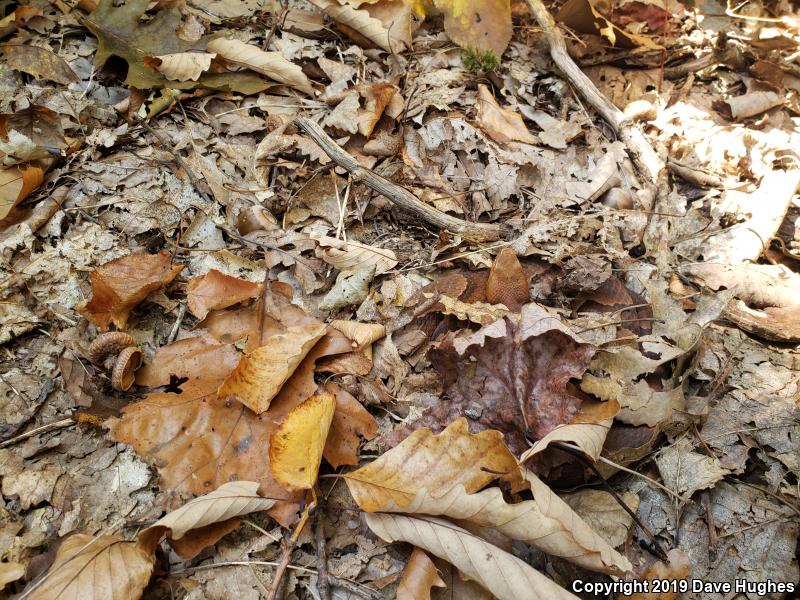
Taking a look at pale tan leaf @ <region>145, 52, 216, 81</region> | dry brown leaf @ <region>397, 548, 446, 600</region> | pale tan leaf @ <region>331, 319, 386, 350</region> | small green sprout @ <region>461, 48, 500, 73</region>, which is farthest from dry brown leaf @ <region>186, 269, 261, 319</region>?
small green sprout @ <region>461, 48, 500, 73</region>

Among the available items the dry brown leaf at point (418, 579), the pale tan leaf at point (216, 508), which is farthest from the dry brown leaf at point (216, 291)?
the dry brown leaf at point (418, 579)

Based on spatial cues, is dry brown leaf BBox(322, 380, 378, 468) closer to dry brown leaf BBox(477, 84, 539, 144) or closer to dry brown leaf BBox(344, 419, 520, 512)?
dry brown leaf BBox(344, 419, 520, 512)

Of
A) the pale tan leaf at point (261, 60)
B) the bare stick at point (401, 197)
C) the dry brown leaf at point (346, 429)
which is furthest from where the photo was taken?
the pale tan leaf at point (261, 60)

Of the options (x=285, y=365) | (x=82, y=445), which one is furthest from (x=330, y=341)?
(x=82, y=445)

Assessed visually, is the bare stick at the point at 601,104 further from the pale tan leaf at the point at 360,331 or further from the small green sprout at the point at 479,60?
the pale tan leaf at the point at 360,331

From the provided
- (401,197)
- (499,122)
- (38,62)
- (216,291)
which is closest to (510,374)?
(401,197)
